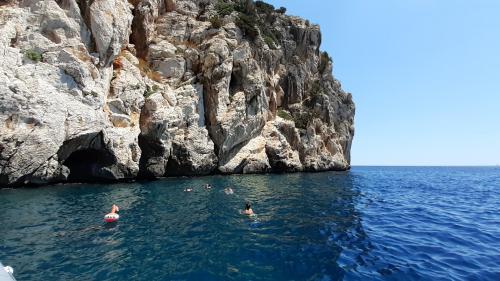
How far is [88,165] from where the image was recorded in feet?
109

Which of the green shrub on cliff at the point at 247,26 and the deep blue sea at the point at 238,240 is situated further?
the green shrub on cliff at the point at 247,26

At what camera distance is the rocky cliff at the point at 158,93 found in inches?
1006

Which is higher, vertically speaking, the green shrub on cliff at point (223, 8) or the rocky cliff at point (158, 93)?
the green shrub on cliff at point (223, 8)

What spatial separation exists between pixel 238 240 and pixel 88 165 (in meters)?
26.2

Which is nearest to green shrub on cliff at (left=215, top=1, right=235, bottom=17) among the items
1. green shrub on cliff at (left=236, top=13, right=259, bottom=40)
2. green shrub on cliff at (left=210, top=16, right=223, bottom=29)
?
green shrub on cliff at (left=236, top=13, right=259, bottom=40)

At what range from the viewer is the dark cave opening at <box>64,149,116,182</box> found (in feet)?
106

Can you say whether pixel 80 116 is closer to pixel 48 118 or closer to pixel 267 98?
pixel 48 118

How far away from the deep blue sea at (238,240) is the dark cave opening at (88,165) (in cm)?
937

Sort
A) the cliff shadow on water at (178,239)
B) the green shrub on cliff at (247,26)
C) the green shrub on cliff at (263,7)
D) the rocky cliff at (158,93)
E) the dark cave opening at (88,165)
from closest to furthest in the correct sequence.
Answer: the cliff shadow on water at (178,239) < the rocky cliff at (158,93) < the dark cave opening at (88,165) < the green shrub on cliff at (247,26) < the green shrub on cliff at (263,7)

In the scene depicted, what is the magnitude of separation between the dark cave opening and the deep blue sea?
9.37 meters

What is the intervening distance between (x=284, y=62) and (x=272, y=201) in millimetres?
47515

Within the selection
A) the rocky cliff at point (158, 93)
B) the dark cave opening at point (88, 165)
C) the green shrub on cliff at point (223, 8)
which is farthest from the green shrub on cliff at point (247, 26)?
the dark cave opening at point (88, 165)

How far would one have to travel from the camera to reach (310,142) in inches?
2409

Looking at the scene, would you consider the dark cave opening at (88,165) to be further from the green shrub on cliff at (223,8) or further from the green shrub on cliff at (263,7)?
the green shrub on cliff at (263,7)
